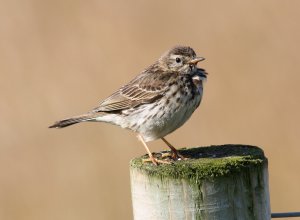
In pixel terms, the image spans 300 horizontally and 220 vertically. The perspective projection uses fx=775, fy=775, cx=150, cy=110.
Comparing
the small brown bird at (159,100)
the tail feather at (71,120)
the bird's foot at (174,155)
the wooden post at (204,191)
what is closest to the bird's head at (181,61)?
the small brown bird at (159,100)

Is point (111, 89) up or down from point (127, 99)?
up

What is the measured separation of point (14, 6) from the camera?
14156mm

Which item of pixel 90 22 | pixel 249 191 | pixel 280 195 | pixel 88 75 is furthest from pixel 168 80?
pixel 90 22

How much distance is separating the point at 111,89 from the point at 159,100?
16.3 feet

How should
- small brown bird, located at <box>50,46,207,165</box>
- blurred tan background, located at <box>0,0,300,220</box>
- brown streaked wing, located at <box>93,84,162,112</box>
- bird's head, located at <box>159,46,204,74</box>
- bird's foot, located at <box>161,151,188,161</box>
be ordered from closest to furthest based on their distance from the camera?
bird's foot, located at <box>161,151,188,161</box>
small brown bird, located at <box>50,46,207,165</box>
brown streaked wing, located at <box>93,84,162,112</box>
bird's head, located at <box>159,46,204,74</box>
blurred tan background, located at <box>0,0,300,220</box>

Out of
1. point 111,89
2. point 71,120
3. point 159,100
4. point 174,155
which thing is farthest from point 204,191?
point 111,89

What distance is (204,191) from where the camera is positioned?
495 cm

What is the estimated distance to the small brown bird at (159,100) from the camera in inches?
306

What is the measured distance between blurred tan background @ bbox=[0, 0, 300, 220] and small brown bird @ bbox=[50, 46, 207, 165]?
124 inches

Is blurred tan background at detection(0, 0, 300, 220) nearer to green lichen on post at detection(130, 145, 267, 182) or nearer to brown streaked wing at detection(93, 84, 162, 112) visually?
brown streaked wing at detection(93, 84, 162, 112)

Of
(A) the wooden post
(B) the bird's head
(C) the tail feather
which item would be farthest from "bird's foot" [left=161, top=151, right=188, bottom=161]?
(C) the tail feather

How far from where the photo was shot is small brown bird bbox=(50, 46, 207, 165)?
778cm

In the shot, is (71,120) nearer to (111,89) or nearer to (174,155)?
(174,155)

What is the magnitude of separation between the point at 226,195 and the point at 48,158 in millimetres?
7324
